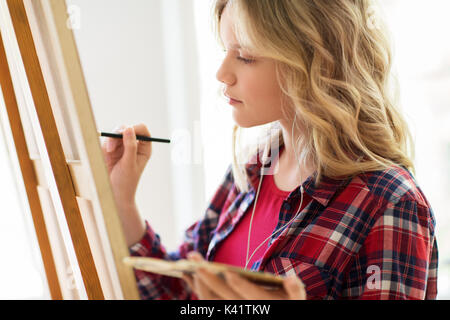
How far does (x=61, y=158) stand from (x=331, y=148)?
52cm

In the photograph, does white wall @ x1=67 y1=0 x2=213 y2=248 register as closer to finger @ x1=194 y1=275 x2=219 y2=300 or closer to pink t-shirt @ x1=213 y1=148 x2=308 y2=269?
pink t-shirt @ x1=213 y1=148 x2=308 y2=269

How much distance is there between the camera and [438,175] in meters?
1.57

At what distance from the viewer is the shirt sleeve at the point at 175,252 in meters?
1.10

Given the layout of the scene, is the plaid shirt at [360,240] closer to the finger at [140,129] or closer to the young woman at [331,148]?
the young woman at [331,148]

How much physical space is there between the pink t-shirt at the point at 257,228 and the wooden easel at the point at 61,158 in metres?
0.35

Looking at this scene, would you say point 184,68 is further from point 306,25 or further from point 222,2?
point 306,25

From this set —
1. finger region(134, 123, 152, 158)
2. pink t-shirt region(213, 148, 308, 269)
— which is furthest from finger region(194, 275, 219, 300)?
finger region(134, 123, 152, 158)

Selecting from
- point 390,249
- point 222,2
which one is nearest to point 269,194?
point 390,249

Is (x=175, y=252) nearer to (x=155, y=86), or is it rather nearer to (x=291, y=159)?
(x=291, y=159)

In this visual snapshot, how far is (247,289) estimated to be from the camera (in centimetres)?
51

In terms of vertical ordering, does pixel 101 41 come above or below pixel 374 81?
above

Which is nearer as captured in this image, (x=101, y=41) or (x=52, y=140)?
(x=52, y=140)

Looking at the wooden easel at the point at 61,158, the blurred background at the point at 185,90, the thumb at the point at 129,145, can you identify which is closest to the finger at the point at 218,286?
the wooden easel at the point at 61,158
